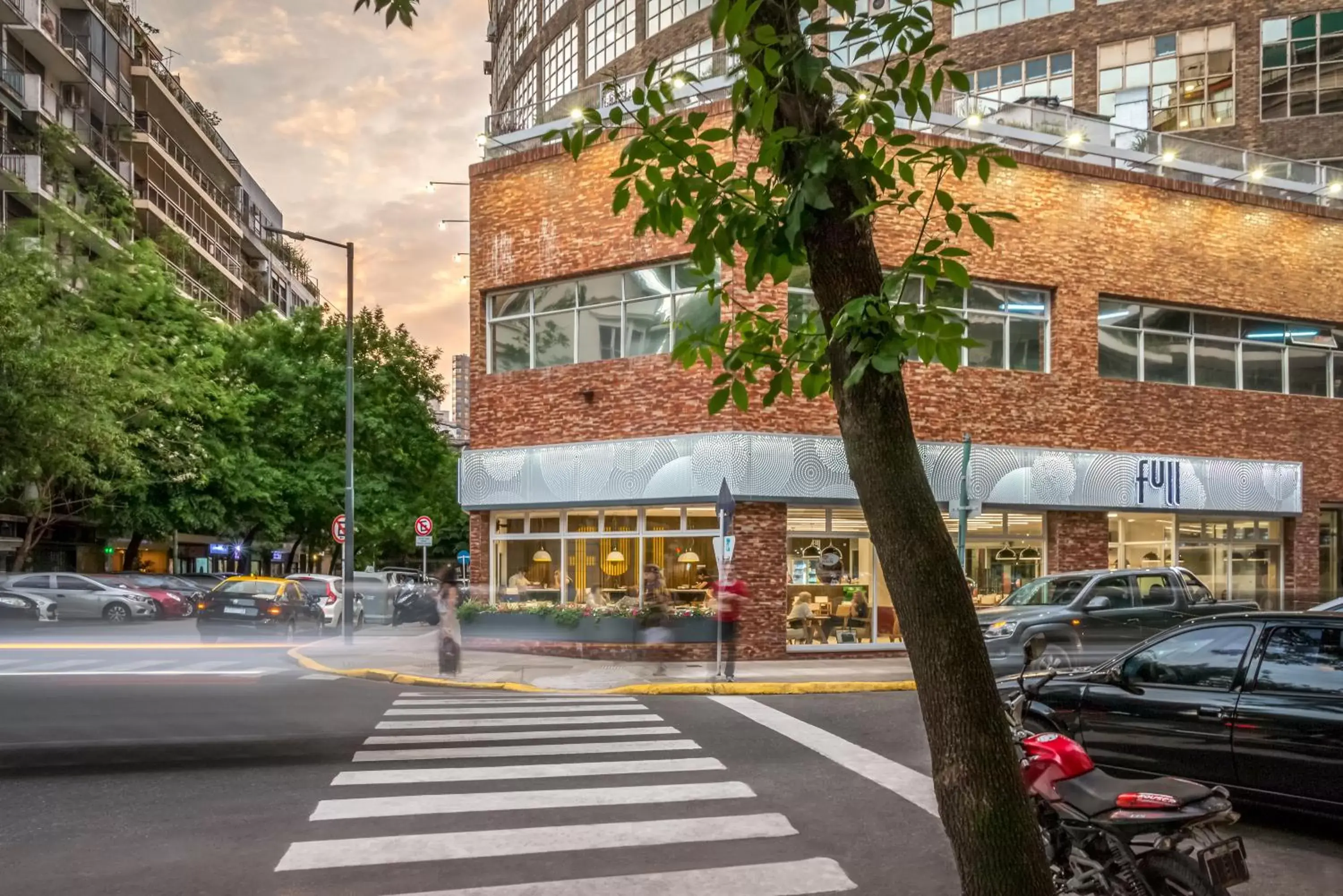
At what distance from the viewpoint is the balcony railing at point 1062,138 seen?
874 inches

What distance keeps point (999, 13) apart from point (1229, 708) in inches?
1293

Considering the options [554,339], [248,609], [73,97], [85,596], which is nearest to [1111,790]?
[554,339]

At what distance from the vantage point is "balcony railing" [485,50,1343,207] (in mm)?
22203

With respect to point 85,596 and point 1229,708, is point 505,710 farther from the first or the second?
point 85,596

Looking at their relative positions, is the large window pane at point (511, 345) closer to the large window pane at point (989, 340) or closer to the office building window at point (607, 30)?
the large window pane at point (989, 340)

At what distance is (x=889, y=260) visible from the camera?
2114cm

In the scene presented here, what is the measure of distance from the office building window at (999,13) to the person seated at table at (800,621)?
2197 cm

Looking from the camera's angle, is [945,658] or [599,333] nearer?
[945,658]

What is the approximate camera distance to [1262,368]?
24.9 meters

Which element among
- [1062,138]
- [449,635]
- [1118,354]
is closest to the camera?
[449,635]

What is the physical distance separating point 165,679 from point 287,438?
26.7 metres

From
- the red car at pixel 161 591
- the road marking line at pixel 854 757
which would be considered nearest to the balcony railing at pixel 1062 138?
the road marking line at pixel 854 757

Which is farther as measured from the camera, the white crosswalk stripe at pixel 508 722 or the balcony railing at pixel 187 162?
the balcony railing at pixel 187 162

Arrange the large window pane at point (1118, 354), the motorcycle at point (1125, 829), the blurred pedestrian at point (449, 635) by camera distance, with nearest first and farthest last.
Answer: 1. the motorcycle at point (1125, 829)
2. the blurred pedestrian at point (449, 635)
3. the large window pane at point (1118, 354)
